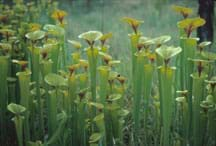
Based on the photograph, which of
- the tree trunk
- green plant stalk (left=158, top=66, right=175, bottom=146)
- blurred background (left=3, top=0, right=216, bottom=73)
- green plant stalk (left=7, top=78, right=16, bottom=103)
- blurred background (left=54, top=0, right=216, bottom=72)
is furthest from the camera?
blurred background (left=54, top=0, right=216, bottom=72)

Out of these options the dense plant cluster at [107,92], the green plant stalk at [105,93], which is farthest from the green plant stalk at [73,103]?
the green plant stalk at [105,93]

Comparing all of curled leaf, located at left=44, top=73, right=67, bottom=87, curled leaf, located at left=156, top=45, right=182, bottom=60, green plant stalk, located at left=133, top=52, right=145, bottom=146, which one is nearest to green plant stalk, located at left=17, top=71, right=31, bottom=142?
curled leaf, located at left=44, top=73, right=67, bottom=87

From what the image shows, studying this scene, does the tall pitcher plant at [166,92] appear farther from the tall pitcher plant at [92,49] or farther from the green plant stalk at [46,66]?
the green plant stalk at [46,66]

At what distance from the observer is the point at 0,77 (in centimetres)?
180

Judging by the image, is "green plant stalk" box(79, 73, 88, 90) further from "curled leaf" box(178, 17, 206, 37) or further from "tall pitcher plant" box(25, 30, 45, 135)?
"curled leaf" box(178, 17, 206, 37)

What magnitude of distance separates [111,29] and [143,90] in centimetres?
297

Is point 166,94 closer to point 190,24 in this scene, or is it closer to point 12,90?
point 190,24

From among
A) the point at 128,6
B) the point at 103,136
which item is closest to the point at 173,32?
the point at 128,6

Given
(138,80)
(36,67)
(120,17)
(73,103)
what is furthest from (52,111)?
(120,17)

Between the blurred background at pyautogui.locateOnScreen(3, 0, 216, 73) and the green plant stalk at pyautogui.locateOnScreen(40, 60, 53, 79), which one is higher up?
the green plant stalk at pyautogui.locateOnScreen(40, 60, 53, 79)

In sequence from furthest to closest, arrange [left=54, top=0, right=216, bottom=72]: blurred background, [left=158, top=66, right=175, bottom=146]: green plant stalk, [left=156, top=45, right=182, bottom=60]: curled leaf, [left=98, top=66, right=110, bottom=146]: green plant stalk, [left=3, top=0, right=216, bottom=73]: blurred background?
[left=54, top=0, right=216, bottom=72]: blurred background < [left=3, top=0, right=216, bottom=73]: blurred background < [left=98, top=66, right=110, bottom=146]: green plant stalk < [left=158, top=66, right=175, bottom=146]: green plant stalk < [left=156, top=45, right=182, bottom=60]: curled leaf

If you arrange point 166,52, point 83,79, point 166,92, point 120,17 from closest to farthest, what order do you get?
point 166,52
point 166,92
point 83,79
point 120,17

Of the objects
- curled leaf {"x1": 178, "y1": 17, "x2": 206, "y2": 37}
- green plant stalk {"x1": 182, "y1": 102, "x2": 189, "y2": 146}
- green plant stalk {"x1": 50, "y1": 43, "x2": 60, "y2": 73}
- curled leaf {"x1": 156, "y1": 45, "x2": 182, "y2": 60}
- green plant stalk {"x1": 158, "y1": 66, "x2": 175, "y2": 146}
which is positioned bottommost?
green plant stalk {"x1": 182, "y1": 102, "x2": 189, "y2": 146}

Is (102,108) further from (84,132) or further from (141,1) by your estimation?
(141,1)
